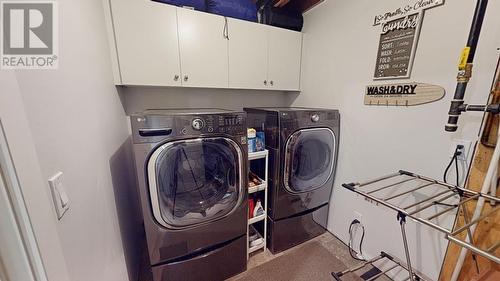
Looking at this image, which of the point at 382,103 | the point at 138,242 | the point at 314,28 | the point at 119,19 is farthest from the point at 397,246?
the point at 119,19

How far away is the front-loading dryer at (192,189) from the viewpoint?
104cm

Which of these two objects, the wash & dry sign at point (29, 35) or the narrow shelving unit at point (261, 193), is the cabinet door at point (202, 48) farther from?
the wash & dry sign at point (29, 35)

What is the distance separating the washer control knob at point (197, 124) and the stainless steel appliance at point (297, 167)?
60 cm

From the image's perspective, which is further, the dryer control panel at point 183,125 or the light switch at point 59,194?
the dryer control panel at point 183,125

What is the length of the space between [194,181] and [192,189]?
0.06 meters

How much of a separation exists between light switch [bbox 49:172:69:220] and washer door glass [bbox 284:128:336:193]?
1263 millimetres

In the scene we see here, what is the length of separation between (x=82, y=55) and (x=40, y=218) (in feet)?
2.50

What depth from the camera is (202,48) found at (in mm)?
1568

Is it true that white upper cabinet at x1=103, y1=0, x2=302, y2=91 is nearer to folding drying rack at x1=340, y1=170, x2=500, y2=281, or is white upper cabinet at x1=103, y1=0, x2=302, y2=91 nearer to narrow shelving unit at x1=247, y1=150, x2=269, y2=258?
narrow shelving unit at x1=247, y1=150, x2=269, y2=258

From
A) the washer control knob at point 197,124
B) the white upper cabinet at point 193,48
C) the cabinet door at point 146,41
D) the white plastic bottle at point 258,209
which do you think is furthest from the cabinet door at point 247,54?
the white plastic bottle at point 258,209

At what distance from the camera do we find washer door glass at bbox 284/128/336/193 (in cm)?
156

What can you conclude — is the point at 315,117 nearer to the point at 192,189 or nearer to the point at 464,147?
the point at 464,147

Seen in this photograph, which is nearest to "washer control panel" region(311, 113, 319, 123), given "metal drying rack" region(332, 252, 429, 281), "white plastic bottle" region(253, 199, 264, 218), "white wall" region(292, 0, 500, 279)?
"white wall" region(292, 0, 500, 279)

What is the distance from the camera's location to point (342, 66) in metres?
1.67
